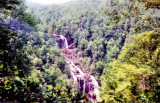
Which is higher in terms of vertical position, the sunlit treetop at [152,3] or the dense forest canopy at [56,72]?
the sunlit treetop at [152,3]

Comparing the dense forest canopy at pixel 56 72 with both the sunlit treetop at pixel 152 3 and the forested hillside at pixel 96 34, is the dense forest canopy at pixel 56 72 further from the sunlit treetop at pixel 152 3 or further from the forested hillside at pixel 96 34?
the forested hillside at pixel 96 34

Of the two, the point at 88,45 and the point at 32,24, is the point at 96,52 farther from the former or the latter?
the point at 32,24

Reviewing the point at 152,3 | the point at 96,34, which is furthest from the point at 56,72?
the point at 96,34

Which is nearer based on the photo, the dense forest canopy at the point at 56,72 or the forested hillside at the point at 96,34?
the dense forest canopy at the point at 56,72

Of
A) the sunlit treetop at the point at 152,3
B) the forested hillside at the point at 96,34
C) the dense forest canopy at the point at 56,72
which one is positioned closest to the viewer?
the dense forest canopy at the point at 56,72

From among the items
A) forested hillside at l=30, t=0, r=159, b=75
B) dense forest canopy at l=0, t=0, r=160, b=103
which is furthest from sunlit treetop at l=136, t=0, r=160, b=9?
forested hillside at l=30, t=0, r=159, b=75

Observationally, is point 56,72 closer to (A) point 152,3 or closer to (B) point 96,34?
(A) point 152,3

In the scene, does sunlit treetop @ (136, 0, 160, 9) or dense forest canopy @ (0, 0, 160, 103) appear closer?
dense forest canopy @ (0, 0, 160, 103)

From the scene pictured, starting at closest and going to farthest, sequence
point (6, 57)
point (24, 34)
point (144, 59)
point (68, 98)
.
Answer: point (68, 98) → point (6, 57) → point (24, 34) → point (144, 59)

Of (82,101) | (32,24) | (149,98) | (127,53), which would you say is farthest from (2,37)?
(127,53)

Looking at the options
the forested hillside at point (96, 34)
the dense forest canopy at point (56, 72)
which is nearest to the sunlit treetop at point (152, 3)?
the dense forest canopy at point (56, 72)

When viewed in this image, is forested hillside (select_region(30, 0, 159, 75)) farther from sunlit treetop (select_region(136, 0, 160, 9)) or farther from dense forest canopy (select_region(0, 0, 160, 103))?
sunlit treetop (select_region(136, 0, 160, 9))
